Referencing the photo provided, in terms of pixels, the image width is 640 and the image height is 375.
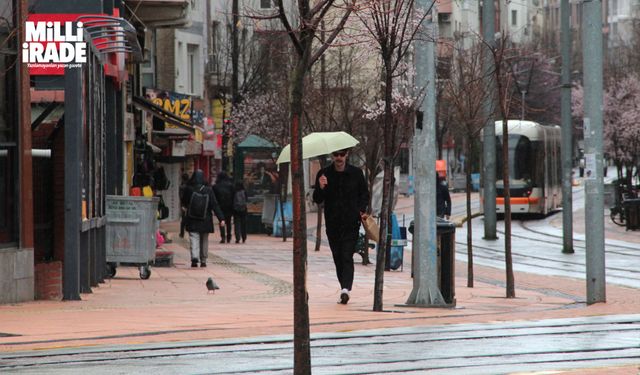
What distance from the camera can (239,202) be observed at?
3831cm

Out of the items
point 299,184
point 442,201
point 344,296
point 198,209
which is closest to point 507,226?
point 344,296

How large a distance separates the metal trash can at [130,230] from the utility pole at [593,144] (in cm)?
680

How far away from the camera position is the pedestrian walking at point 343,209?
56.4 ft

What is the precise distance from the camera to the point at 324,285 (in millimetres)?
21984

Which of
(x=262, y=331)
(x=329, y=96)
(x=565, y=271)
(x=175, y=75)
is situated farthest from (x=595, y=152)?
(x=175, y=75)

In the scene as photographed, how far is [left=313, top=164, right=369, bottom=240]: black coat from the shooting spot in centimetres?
1720

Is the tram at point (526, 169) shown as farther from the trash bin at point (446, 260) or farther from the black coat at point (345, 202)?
the black coat at point (345, 202)

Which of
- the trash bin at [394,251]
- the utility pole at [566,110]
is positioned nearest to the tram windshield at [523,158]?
the utility pole at [566,110]

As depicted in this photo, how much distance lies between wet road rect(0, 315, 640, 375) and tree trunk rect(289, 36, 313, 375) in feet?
4.83

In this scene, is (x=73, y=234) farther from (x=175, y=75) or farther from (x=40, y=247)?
(x=175, y=75)

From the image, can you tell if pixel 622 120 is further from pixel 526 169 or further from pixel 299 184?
pixel 299 184

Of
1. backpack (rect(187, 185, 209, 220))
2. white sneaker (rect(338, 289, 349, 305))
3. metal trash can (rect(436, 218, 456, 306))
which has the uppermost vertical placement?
backpack (rect(187, 185, 209, 220))

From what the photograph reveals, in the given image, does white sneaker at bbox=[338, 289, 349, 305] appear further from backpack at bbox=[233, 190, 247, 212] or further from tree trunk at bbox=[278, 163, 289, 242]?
tree trunk at bbox=[278, 163, 289, 242]

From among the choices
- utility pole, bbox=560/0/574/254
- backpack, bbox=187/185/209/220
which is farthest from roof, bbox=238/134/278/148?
backpack, bbox=187/185/209/220
